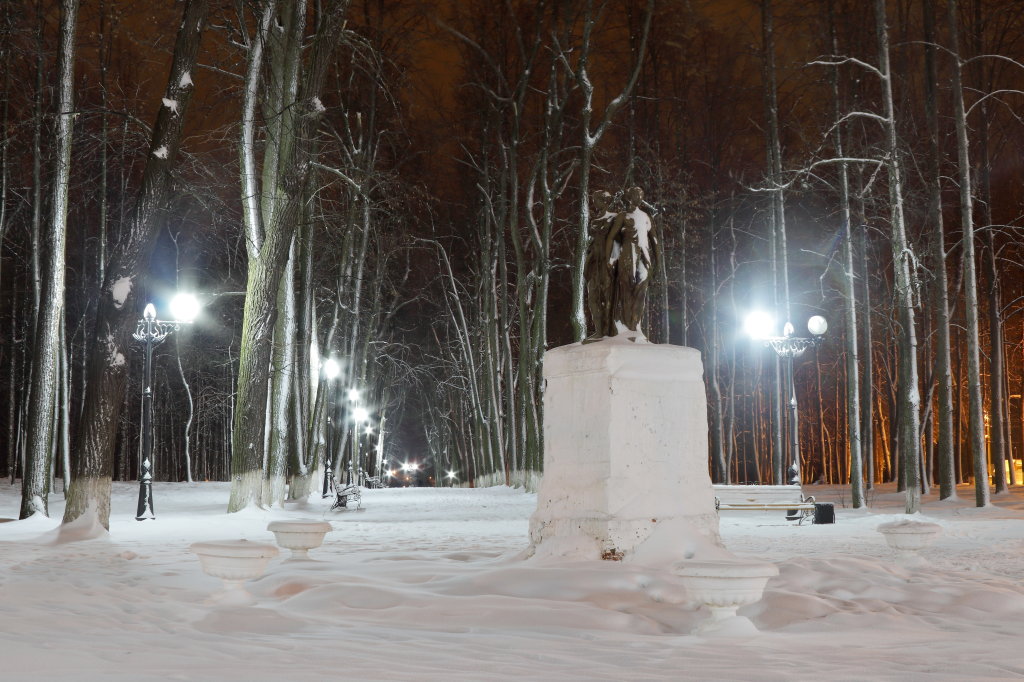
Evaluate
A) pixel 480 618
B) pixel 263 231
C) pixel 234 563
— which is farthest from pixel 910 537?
pixel 263 231

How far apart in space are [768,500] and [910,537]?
9.36 m

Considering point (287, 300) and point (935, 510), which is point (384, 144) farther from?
point (935, 510)

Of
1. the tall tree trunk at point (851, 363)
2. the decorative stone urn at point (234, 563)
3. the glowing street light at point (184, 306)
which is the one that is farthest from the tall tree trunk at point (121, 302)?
the tall tree trunk at point (851, 363)

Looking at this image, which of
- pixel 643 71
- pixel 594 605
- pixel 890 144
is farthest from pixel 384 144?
pixel 594 605

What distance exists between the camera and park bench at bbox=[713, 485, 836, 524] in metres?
19.3

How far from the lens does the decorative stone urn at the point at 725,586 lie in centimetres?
709

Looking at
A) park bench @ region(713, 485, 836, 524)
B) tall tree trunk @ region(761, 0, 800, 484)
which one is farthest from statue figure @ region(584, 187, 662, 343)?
tall tree trunk @ region(761, 0, 800, 484)

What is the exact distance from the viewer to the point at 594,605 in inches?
317

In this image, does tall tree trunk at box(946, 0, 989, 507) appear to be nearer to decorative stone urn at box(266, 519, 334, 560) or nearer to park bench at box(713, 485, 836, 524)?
park bench at box(713, 485, 836, 524)

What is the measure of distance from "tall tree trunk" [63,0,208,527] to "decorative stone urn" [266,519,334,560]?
3923 millimetres

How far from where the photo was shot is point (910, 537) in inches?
418

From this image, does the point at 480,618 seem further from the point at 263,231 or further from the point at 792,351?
the point at 792,351

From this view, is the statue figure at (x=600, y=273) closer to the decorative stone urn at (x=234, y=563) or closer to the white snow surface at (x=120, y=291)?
the decorative stone urn at (x=234, y=563)

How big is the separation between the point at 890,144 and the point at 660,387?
478 inches
